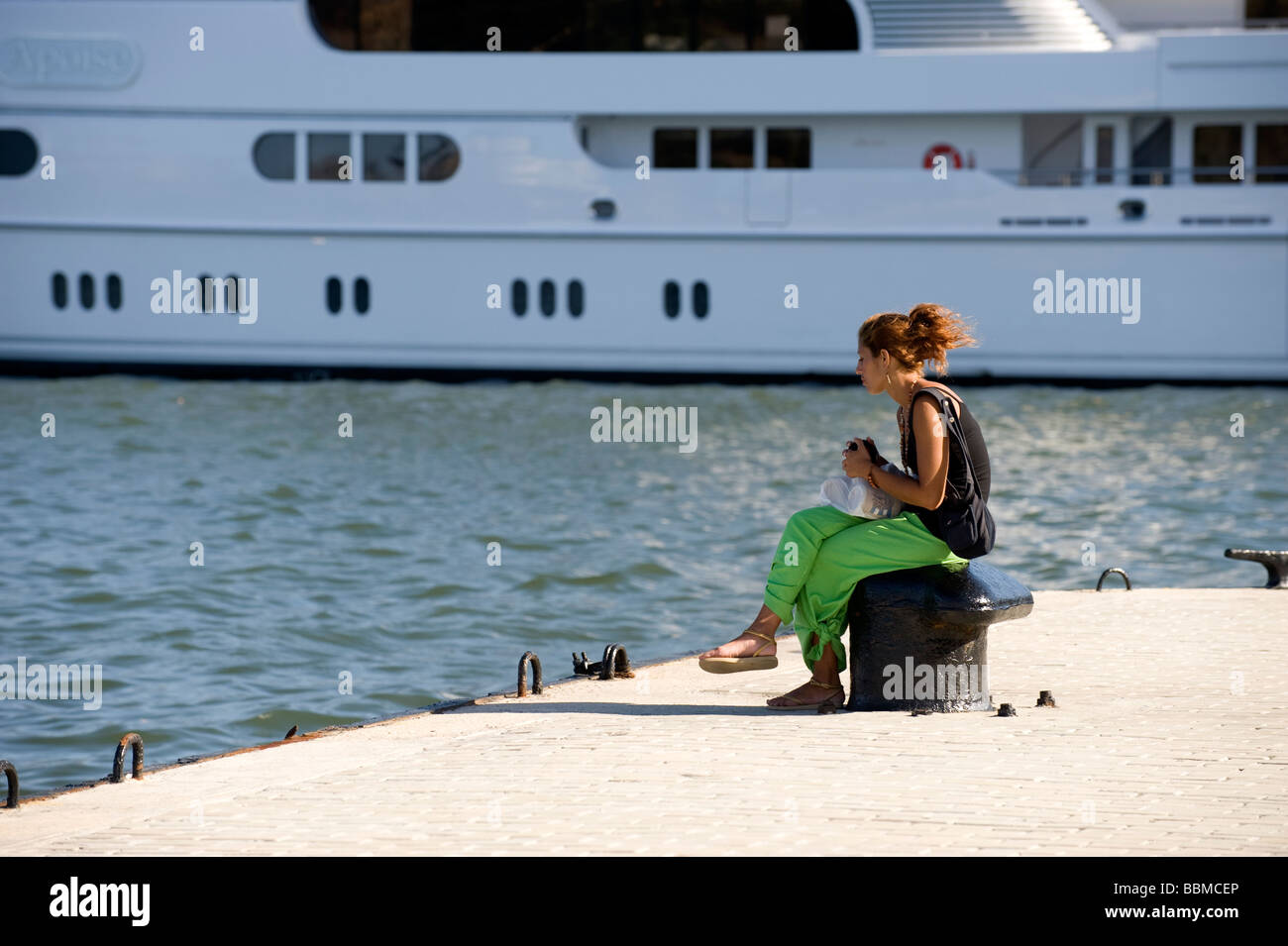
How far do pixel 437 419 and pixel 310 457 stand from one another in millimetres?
2920

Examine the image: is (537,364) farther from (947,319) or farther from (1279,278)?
(947,319)

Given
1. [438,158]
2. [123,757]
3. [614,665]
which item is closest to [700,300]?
[438,158]

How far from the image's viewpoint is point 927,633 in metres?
5.47

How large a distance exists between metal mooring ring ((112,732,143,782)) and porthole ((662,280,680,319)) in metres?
16.1

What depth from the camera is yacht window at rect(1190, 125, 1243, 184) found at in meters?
21.0

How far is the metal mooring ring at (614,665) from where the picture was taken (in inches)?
265

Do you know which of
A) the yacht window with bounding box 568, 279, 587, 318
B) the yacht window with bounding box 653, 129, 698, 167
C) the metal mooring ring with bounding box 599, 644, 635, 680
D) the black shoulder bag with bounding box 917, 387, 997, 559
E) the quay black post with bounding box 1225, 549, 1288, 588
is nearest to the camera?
the black shoulder bag with bounding box 917, 387, 997, 559

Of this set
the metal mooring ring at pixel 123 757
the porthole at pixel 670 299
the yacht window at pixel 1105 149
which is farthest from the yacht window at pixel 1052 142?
the metal mooring ring at pixel 123 757

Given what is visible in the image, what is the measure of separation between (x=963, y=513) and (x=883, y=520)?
260mm

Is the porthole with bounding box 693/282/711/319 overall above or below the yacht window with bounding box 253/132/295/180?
below

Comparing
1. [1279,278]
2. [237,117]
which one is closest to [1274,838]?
[1279,278]

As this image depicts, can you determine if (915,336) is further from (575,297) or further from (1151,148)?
(1151,148)

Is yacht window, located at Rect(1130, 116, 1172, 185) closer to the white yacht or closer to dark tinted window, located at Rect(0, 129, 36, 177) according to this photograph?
the white yacht

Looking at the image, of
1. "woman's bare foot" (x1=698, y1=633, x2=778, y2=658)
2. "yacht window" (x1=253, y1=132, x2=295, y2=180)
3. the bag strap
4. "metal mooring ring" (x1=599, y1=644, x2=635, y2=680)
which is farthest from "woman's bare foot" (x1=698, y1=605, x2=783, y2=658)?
"yacht window" (x1=253, y1=132, x2=295, y2=180)
